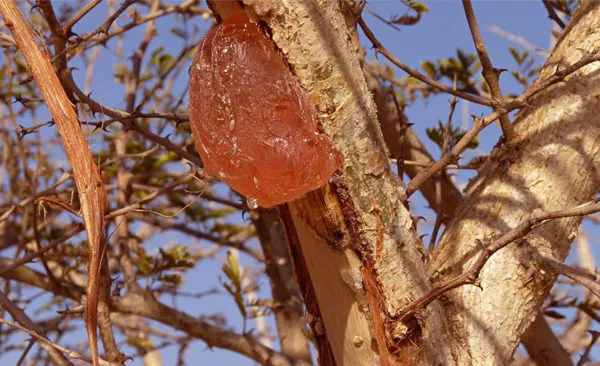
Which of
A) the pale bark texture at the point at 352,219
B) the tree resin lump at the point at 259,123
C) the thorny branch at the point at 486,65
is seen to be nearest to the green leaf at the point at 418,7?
the thorny branch at the point at 486,65

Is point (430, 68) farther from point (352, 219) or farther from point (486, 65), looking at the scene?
point (352, 219)

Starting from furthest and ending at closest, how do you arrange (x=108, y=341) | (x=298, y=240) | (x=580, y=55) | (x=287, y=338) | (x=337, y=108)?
(x=287, y=338)
(x=108, y=341)
(x=580, y=55)
(x=298, y=240)
(x=337, y=108)

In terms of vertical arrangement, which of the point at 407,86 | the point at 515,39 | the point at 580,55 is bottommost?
the point at 580,55

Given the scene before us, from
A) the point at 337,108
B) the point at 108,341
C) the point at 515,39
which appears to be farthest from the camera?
the point at 515,39

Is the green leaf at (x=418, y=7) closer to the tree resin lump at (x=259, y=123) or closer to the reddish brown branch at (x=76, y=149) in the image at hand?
the tree resin lump at (x=259, y=123)

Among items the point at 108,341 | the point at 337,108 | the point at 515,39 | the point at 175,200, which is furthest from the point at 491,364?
the point at 515,39

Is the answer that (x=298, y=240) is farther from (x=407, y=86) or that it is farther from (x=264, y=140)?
(x=407, y=86)

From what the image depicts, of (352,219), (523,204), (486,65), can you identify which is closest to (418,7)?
(486,65)
